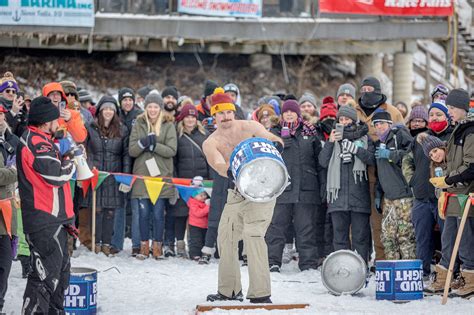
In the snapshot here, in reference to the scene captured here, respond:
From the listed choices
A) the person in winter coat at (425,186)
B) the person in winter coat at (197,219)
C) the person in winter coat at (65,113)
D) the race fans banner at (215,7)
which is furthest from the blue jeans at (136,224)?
the race fans banner at (215,7)

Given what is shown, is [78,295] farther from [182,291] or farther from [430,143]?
[430,143]

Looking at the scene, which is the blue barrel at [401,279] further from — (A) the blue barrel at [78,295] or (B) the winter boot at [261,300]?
(A) the blue barrel at [78,295]

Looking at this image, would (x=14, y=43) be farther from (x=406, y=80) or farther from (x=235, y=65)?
(x=406, y=80)

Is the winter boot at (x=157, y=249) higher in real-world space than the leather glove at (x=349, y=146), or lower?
lower

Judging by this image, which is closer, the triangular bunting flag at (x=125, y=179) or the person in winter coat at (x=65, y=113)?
the person in winter coat at (x=65, y=113)

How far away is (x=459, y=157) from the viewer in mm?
8500

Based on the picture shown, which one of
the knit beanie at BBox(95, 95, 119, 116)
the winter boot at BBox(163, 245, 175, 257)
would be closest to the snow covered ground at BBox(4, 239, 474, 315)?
the winter boot at BBox(163, 245, 175, 257)

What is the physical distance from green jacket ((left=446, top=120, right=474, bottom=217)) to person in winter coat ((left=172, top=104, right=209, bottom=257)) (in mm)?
3840

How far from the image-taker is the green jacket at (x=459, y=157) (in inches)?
329

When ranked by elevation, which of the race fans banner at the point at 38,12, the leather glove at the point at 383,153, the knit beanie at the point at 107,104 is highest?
the race fans banner at the point at 38,12

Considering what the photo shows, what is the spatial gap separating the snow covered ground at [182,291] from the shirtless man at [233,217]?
41 centimetres

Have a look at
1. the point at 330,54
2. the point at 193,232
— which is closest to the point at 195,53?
the point at 330,54

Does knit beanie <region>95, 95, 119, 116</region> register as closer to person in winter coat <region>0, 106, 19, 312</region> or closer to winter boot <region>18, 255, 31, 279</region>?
winter boot <region>18, 255, 31, 279</region>

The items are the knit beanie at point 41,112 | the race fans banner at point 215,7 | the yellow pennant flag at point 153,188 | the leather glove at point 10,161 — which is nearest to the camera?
the knit beanie at point 41,112
